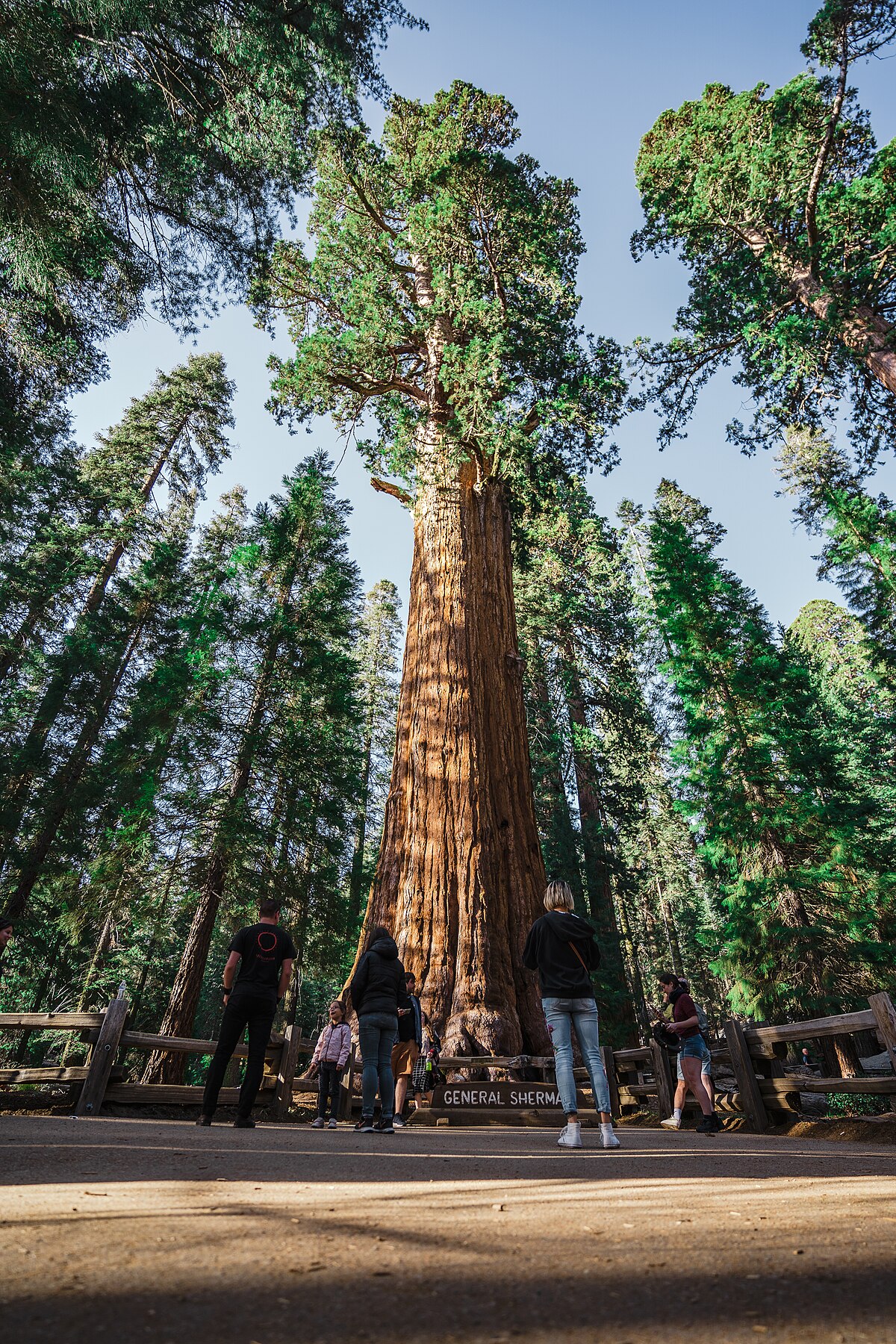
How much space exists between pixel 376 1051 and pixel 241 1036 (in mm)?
1197

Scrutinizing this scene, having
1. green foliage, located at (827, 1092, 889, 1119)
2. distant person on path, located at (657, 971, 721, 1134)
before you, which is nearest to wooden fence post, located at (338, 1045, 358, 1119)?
distant person on path, located at (657, 971, 721, 1134)

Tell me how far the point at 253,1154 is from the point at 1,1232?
2.21 metres

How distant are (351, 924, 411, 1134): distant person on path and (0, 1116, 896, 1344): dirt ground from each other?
8.36 feet

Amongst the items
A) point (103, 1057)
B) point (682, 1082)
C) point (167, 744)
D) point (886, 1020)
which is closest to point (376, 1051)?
point (103, 1057)

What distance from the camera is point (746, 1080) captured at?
7.95m

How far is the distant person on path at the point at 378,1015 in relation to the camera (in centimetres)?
563

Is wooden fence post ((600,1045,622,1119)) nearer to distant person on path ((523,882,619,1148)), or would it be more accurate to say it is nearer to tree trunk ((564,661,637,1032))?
distant person on path ((523,882,619,1148))

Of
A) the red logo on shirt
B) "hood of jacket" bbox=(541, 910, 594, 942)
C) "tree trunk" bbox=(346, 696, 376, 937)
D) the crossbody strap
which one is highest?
"tree trunk" bbox=(346, 696, 376, 937)

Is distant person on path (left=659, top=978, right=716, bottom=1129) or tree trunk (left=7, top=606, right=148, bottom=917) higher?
tree trunk (left=7, top=606, right=148, bottom=917)

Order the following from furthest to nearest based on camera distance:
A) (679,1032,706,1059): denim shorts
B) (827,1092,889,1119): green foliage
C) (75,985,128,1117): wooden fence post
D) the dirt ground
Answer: (827,1092,889,1119): green foliage → (75,985,128,1117): wooden fence post → (679,1032,706,1059): denim shorts → the dirt ground

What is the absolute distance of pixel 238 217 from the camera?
10.0 meters

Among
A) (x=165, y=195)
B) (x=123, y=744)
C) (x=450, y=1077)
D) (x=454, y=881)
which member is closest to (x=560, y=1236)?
(x=450, y=1077)

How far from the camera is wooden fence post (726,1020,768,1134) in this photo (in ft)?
25.6

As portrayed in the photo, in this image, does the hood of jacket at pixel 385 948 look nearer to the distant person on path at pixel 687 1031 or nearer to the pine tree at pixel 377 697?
the distant person on path at pixel 687 1031
